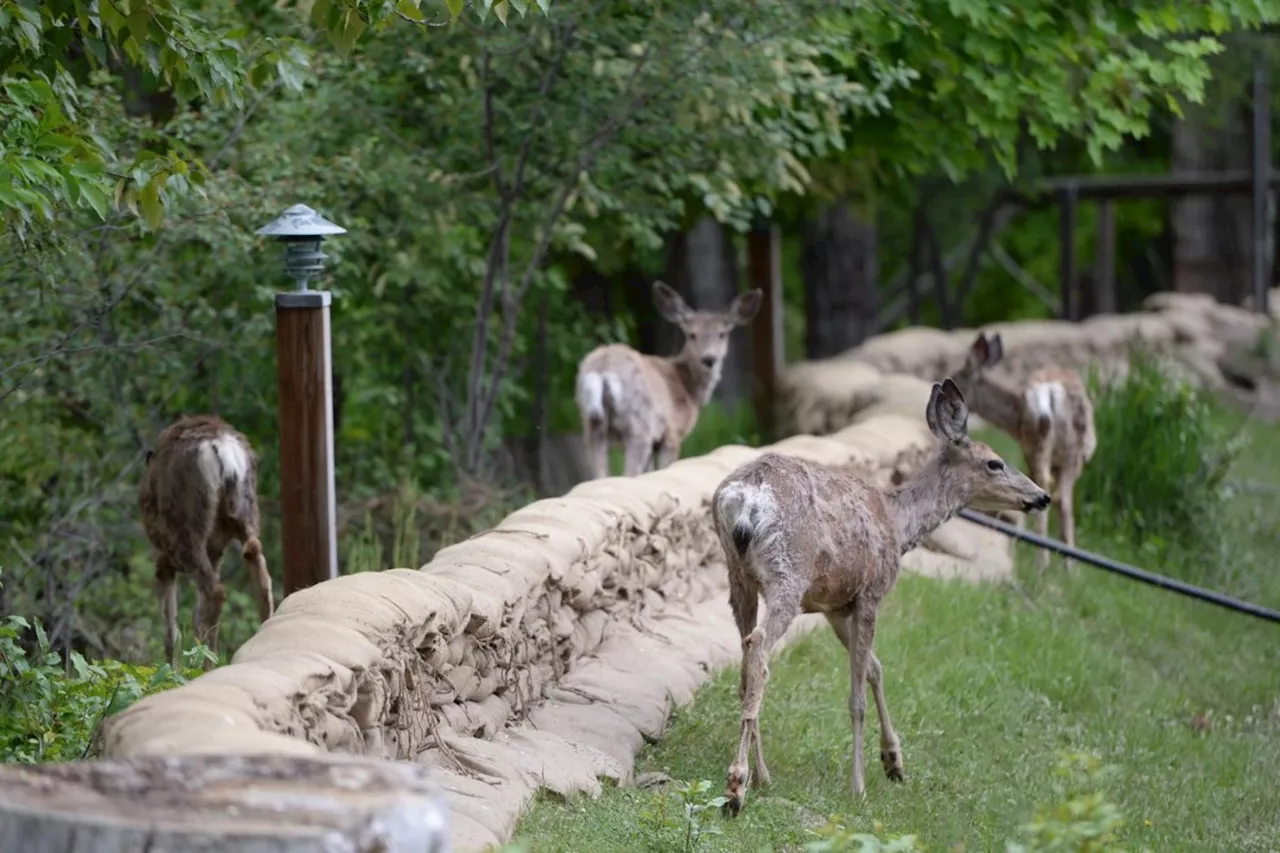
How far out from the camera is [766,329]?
1544cm

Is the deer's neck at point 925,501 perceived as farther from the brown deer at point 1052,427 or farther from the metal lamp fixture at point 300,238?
the brown deer at point 1052,427

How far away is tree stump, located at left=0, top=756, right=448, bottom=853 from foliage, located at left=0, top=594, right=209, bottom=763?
77.5 inches

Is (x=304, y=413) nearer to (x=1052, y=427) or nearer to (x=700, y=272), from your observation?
(x=1052, y=427)

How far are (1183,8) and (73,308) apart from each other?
319 inches

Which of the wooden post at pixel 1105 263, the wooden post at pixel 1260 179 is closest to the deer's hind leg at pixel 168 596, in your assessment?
the wooden post at pixel 1260 179

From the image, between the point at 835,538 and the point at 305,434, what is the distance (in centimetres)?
225

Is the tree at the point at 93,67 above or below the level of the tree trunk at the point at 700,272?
above

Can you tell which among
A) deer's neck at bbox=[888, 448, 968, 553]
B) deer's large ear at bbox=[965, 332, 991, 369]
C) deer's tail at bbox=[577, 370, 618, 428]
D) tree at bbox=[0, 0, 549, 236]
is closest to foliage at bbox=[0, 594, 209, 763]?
tree at bbox=[0, 0, 549, 236]

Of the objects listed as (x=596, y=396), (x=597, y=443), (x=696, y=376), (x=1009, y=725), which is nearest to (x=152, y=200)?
(x=1009, y=725)

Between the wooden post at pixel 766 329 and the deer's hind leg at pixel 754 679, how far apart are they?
8.29 metres

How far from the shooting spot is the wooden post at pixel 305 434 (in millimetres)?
7148

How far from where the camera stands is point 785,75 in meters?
10.7

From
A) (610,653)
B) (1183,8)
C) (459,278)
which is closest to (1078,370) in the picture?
(1183,8)

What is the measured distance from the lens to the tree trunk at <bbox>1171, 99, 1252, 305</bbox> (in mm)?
23266
